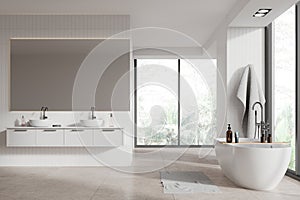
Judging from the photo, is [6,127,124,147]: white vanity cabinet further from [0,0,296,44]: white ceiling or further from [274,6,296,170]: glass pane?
[274,6,296,170]: glass pane

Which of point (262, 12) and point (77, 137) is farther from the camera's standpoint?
point (77, 137)

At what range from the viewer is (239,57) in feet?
23.2

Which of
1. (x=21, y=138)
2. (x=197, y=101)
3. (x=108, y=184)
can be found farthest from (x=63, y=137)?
(x=197, y=101)

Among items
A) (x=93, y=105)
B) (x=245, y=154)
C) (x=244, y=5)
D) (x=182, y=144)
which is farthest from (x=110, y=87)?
(x=182, y=144)

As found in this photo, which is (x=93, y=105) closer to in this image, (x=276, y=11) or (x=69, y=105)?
(x=69, y=105)

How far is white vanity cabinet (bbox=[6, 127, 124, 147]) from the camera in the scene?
6469 mm

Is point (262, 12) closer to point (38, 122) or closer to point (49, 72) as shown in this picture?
point (49, 72)

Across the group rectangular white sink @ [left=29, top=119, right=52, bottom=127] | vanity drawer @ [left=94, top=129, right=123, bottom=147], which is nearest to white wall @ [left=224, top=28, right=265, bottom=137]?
vanity drawer @ [left=94, top=129, right=123, bottom=147]

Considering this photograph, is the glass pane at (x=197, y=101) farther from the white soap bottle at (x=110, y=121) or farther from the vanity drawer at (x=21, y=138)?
the vanity drawer at (x=21, y=138)

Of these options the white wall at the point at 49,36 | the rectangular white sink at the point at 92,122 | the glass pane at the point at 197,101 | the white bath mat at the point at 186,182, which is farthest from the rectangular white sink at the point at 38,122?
the glass pane at the point at 197,101

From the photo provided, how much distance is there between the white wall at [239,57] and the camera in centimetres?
703

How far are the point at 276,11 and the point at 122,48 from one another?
245 cm

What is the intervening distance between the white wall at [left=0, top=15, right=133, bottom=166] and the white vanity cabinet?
385mm

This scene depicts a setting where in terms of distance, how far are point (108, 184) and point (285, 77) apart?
300 centimetres
